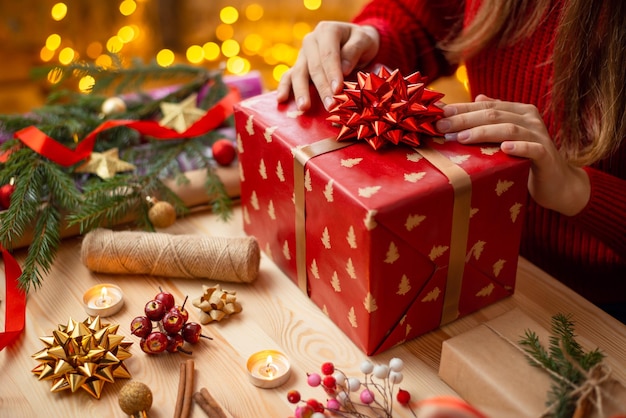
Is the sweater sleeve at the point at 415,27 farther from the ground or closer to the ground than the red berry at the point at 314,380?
farther from the ground

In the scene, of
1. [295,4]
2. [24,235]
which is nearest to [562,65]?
[24,235]

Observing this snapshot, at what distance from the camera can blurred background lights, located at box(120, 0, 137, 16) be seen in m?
2.63

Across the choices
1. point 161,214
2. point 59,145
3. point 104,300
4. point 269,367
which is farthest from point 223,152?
point 269,367

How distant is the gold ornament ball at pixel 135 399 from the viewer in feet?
2.73

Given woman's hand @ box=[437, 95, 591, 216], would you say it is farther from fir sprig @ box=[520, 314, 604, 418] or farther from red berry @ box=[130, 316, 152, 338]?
red berry @ box=[130, 316, 152, 338]

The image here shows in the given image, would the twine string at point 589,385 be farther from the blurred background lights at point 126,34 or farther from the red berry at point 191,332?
the blurred background lights at point 126,34

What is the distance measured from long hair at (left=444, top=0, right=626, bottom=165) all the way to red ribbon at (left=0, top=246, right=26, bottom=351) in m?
0.94

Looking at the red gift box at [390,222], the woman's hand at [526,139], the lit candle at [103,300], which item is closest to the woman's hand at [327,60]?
the red gift box at [390,222]

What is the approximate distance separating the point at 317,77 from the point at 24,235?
0.59 meters

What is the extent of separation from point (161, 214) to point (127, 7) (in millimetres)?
1748

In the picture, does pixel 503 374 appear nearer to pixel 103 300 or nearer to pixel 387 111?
pixel 387 111

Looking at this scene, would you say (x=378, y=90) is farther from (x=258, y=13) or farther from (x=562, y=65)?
(x=258, y=13)

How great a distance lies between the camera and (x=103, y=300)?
1.04 meters

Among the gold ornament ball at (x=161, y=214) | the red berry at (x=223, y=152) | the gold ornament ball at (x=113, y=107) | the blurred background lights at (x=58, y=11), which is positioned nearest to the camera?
the gold ornament ball at (x=161, y=214)
